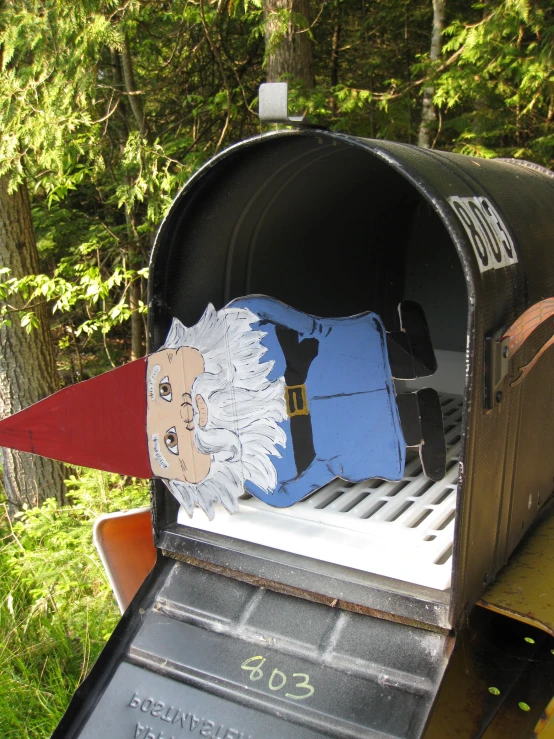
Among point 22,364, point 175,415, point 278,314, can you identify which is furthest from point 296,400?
point 22,364

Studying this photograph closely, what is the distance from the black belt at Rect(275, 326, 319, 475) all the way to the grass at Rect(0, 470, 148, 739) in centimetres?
157

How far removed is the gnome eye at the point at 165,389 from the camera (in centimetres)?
227

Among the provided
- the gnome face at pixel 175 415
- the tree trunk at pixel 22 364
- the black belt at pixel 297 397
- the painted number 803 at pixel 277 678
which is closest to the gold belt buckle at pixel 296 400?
the black belt at pixel 297 397

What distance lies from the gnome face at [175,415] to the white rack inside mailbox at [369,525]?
0.59 feet

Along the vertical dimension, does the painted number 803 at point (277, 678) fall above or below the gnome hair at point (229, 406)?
below

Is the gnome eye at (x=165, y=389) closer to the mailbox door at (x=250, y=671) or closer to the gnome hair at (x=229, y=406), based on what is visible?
the gnome hair at (x=229, y=406)

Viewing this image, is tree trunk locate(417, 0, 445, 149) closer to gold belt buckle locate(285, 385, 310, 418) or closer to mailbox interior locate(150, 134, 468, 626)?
mailbox interior locate(150, 134, 468, 626)

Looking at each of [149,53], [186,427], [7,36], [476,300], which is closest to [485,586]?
[476,300]

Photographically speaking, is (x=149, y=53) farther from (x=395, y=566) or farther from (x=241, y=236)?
(x=395, y=566)

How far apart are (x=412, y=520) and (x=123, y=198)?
3497 mm

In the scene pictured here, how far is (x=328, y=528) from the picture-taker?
7.11 ft

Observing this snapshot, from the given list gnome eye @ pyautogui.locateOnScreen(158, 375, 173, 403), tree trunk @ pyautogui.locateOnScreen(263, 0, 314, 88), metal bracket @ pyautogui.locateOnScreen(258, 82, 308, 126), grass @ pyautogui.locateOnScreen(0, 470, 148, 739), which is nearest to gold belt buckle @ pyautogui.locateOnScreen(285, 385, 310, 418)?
gnome eye @ pyautogui.locateOnScreen(158, 375, 173, 403)

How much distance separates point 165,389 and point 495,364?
1.14 metres

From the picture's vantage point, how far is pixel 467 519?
164 cm
